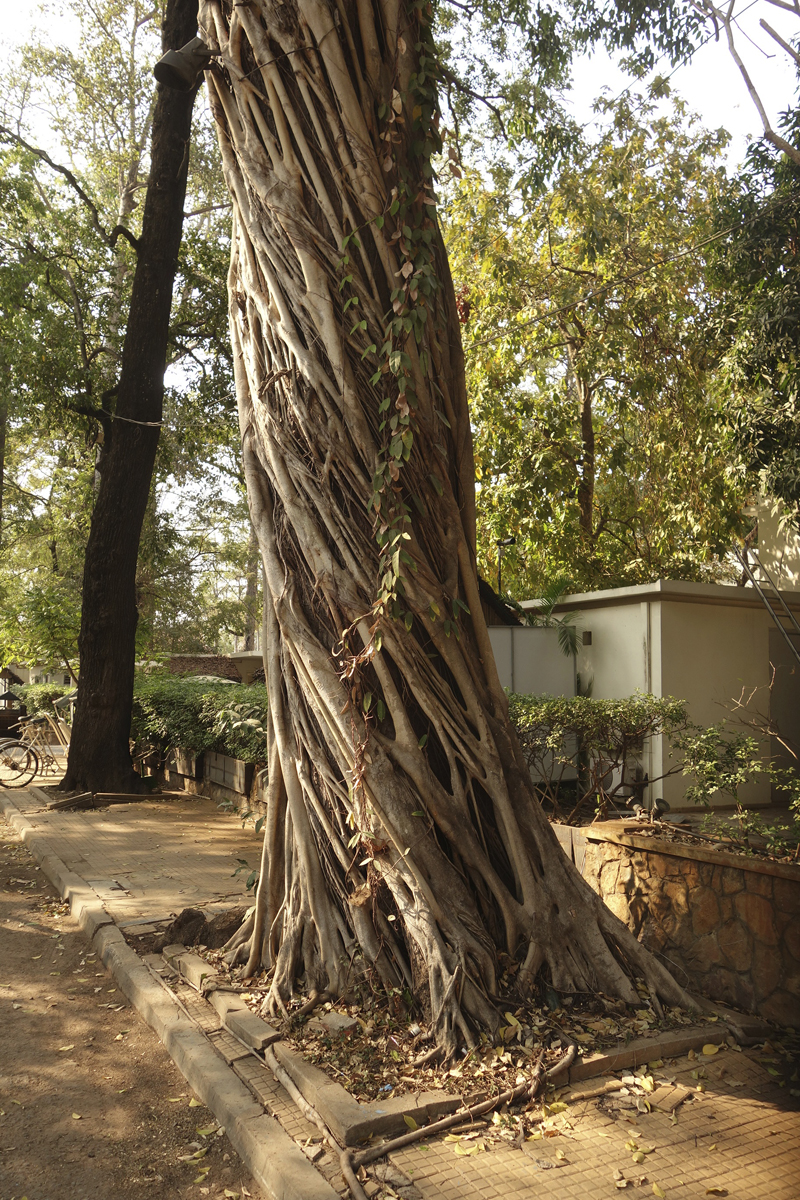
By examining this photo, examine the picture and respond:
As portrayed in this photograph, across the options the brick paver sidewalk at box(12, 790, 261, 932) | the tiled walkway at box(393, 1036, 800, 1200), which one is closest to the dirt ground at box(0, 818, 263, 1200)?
the tiled walkway at box(393, 1036, 800, 1200)

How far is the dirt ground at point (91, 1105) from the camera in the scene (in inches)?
115

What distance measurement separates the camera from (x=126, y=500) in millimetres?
10984

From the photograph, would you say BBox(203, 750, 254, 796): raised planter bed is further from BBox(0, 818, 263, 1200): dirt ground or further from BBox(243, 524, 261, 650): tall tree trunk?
BBox(243, 524, 261, 650): tall tree trunk

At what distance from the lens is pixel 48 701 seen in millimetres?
20516

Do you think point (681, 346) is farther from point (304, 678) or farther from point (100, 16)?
point (100, 16)

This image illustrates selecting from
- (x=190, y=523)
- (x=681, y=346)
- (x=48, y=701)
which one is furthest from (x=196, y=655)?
(x=681, y=346)

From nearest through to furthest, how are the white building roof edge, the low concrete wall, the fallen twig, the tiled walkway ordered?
the tiled walkway < the fallen twig < the low concrete wall < the white building roof edge

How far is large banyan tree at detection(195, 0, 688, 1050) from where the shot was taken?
3.86 metres

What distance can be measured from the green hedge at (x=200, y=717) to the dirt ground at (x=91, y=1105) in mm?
4382

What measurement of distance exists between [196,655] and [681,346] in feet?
66.0

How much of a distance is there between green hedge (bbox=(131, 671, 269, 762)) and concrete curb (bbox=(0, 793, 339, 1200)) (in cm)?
354

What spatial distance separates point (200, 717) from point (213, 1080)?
25.7ft

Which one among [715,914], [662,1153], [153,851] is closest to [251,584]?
[153,851]

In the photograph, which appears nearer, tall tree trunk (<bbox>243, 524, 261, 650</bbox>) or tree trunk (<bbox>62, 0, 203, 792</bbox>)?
tree trunk (<bbox>62, 0, 203, 792</bbox>)
